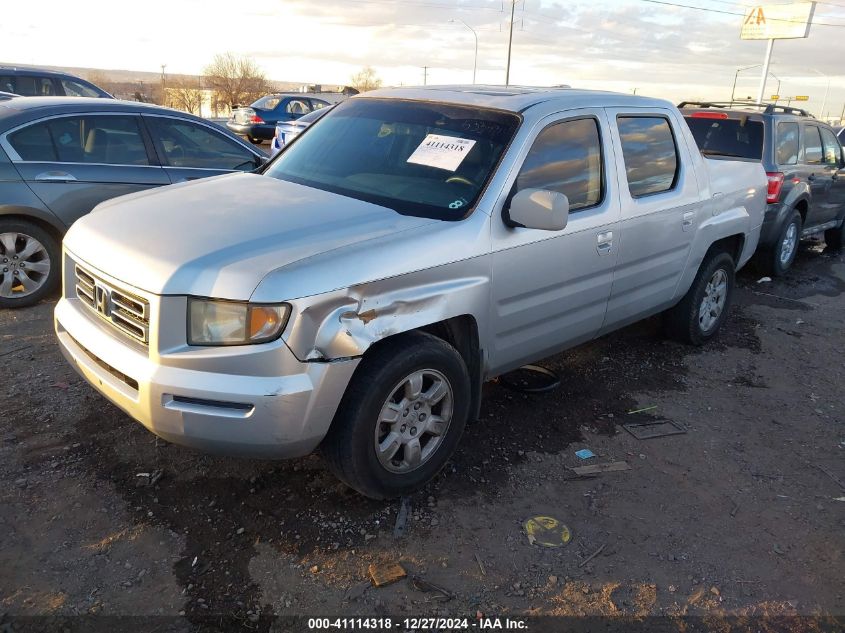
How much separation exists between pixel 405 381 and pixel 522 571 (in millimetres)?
945

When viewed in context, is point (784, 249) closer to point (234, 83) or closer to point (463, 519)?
point (463, 519)

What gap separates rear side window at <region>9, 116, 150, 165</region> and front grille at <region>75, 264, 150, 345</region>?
2893 mm

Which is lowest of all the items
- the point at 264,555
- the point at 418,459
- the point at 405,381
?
the point at 264,555

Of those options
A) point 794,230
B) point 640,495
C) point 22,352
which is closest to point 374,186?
point 640,495

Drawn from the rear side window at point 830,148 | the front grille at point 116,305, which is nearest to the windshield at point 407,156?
the front grille at point 116,305

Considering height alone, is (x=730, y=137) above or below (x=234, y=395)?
above

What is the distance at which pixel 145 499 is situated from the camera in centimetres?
312

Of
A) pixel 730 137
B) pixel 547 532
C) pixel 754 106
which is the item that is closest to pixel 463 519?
pixel 547 532

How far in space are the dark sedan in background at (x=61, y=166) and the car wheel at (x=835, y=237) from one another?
8955 millimetres

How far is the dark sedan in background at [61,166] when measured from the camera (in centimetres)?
526

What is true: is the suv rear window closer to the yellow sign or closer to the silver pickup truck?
the silver pickup truck

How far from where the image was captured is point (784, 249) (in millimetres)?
8039

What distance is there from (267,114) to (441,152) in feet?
→ 56.8

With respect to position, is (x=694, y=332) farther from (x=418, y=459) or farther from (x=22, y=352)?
(x=22, y=352)
